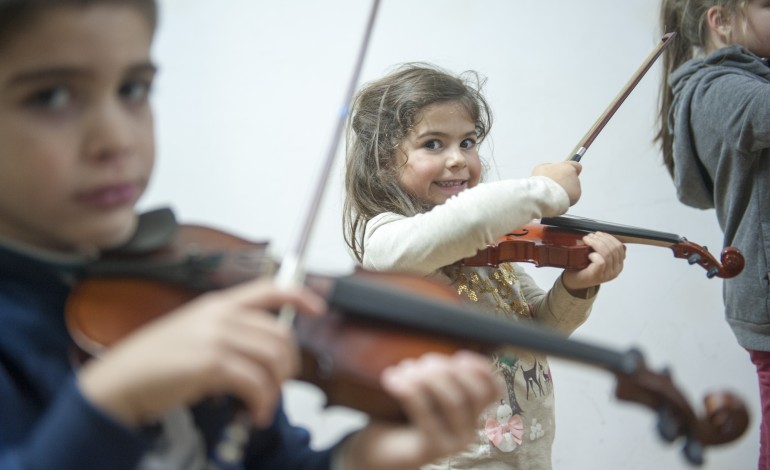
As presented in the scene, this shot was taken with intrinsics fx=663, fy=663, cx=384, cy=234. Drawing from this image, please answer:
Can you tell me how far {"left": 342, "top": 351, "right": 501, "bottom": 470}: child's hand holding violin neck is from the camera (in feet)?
1.25

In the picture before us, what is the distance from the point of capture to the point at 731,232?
1096mm

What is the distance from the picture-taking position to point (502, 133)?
1653 mm

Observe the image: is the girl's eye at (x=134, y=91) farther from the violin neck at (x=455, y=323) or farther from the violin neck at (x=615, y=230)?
the violin neck at (x=615, y=230)

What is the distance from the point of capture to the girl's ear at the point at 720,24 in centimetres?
115

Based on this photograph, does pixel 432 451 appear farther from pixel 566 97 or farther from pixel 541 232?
pixel 566 97

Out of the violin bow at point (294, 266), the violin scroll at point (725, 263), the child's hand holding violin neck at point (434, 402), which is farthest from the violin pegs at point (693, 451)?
the violin scroll at point (725, 263)

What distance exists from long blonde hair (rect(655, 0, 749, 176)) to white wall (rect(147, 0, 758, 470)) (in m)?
0.37

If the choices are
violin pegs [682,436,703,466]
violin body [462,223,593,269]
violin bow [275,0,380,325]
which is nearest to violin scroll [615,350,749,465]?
violin pegs [682,436,703,466]

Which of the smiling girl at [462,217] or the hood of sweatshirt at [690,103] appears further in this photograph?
the hood of sweatshirt at [690,103]

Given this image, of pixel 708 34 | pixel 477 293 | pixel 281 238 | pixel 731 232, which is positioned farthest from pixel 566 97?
pixel 477 293

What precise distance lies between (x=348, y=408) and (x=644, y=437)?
4.95ft

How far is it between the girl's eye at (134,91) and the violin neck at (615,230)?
0.64 metres

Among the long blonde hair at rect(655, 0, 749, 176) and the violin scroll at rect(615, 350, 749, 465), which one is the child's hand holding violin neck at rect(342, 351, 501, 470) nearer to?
the violin scroll at rect(615, 350, 749, 465)

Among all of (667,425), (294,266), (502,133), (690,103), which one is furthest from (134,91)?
(502,133)
